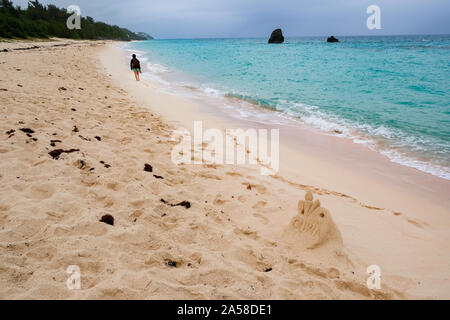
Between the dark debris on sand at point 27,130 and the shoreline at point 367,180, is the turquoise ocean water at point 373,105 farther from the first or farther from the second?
the dark debris on sand at point 27,130

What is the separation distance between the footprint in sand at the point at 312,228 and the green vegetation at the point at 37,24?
161 ft

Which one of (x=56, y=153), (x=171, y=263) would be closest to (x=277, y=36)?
(x=56, y=153)

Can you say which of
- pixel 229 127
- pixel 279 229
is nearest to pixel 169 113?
pixel 229 127

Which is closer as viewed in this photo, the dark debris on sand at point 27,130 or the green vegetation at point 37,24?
the dark debris on sand at point 27,130

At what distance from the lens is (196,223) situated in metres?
3.12

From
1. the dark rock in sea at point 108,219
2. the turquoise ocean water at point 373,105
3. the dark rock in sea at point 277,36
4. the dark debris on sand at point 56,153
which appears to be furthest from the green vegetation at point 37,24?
the dark rock in sea at point 277,36

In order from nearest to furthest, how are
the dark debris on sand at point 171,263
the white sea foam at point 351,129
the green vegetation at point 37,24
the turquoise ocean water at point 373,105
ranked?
the dark debris on sand at point 171,263, the white sea foam at point 351,129, the turquoise ocean water at point 373,105, the green vegetation at point 37,24

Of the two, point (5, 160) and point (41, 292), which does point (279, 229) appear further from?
point (5, 160)

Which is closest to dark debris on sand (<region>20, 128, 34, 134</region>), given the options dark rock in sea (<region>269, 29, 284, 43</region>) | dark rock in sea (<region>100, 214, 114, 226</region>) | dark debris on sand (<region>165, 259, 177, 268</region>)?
dark rock in sea (<region>100, 214, 114, 226</region>)

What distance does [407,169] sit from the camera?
5500mm

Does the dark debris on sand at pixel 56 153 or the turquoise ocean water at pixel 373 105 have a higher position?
the turquoise ocean water at pixel 373 105

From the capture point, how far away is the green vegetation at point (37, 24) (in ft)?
131

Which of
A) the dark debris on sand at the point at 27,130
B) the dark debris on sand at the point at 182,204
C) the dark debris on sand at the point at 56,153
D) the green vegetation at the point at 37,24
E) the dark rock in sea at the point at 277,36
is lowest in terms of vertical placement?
the dark debris on sand at the point at 182,204
